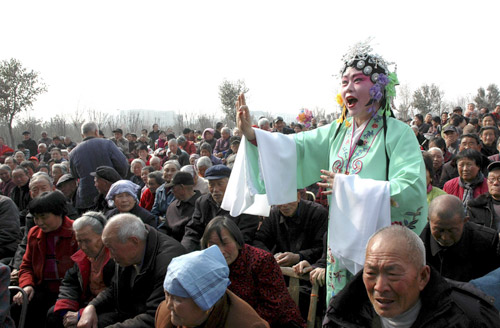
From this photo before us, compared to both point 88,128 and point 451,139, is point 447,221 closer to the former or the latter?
point 88,128

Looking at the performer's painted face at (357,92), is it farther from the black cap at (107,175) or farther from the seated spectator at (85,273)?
the black cap at (107,175)

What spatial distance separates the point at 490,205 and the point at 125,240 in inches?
131

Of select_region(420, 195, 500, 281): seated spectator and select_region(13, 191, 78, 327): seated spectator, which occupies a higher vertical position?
select_region(420, 195, 500, 281): seated spectator

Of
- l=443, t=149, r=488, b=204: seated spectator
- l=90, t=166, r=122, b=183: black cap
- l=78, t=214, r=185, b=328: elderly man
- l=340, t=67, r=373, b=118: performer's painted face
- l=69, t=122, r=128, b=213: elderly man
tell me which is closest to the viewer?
l=340, t=67, r=373, b=118: performer's painted face

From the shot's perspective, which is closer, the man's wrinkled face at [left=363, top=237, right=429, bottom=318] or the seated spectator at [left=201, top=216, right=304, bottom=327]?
the man's wrinkled face at [left=363, top=237, right=429, bottom=318]

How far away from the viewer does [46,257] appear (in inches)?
177

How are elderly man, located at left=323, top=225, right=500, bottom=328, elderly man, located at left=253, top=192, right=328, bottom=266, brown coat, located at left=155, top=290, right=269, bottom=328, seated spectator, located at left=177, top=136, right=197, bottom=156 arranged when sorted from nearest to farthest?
elderly man, located at left=323, top=225, right=500, bottom=328, brown coat, located at left=155, top=290, right=269, bottom=328, elderly man, located at left=253, top=192, right=328, bottom=266, seated spectator, located at left=177, top=136, right=197, bottom=156

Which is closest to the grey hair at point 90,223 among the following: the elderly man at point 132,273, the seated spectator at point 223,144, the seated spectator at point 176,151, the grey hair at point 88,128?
the elderly man at point 132,273

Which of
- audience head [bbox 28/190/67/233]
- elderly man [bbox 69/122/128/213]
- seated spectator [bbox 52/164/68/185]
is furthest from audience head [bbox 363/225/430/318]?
seated spectator [bbox 52/164/68/185]

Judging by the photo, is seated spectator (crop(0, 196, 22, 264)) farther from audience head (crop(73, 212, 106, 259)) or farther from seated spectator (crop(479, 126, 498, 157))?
seated spectator (crop(479, 126, 498, 157))

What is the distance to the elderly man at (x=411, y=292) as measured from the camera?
181 cm

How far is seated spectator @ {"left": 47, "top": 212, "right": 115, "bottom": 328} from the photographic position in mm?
3865

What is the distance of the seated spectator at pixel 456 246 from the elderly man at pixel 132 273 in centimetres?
198

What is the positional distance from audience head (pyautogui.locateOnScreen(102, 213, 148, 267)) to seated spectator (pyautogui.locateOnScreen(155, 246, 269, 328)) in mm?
1079
